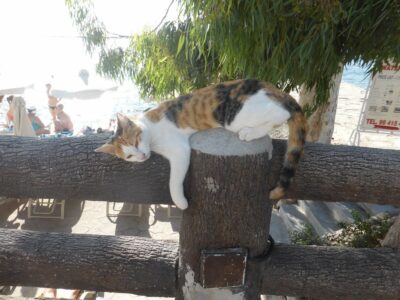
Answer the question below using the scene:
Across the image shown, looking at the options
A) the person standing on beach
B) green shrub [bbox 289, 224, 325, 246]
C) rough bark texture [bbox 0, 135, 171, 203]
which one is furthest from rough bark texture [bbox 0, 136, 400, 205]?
the person standing on beach

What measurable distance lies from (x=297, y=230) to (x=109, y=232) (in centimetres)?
251

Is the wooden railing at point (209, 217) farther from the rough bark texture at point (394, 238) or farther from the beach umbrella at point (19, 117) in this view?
the beach umbrella at point (19, 117)

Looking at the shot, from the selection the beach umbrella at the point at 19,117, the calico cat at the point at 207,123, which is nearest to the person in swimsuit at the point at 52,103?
the beach umbrella at the point at 19,117

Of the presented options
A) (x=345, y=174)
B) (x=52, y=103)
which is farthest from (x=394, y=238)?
(x=52, y=103)

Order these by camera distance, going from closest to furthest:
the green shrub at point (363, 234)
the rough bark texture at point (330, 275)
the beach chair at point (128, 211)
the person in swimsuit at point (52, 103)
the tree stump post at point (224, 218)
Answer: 1. the tree stump post at point (224, 218)
2. the rough bark texture at point (330, 275)
3. the green shrub at point (363, 234)
4. the beach chair at point (128, 211)
5. the person in swimsuit at point (52, 103)

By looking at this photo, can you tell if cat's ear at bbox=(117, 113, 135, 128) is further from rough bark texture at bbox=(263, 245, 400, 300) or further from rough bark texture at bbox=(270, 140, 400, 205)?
rough bark texture at bbox=(263, 245, 400, 300)

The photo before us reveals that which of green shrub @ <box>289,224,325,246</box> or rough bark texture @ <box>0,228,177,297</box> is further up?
rough bark texture @ <box>0,228,177,297</box>

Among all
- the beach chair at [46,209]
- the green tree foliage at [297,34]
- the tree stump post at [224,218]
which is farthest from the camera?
the beach chair at [46,209]

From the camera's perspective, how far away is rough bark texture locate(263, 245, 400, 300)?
1353 millimetres

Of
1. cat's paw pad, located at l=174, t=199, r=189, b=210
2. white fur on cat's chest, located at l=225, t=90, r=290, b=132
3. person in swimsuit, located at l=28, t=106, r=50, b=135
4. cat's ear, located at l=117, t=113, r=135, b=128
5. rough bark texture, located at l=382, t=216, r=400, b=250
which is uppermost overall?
white fur on cat's chest, located at l=225, t=90, r=290, b=132

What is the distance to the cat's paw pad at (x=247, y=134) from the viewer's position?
1104 mm

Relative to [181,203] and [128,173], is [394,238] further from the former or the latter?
[128,173]

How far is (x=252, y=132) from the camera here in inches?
45.6

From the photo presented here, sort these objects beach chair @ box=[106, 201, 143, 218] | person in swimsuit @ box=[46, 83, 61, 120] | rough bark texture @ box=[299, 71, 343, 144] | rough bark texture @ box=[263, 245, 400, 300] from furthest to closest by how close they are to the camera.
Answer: person in swimsuit @ box=[46, 83, 61, 120] < beach chair @ box=[106, 201, 143, 218] < rough bark texture @ box=[299, 71, 343, 144] < rough bark texture @ box=[263, 245, 400, 300]
